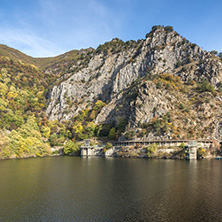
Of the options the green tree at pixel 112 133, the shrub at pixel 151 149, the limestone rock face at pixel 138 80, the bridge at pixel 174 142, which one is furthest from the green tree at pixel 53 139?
the shrub at pixel 151 149

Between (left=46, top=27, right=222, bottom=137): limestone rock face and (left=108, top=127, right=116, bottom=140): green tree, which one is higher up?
(left=46, top=27, right=222, bottom=137): limestone rock face

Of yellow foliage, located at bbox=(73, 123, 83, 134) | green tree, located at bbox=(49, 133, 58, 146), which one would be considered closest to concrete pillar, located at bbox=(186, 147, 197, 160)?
yellow foliage, located at bbox=(73, 123, 83, 134)

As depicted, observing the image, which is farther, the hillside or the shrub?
the hillside

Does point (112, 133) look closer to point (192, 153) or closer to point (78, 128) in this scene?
point (78, 128)

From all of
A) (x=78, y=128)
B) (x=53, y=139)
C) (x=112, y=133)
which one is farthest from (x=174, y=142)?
(x=53, y=139)

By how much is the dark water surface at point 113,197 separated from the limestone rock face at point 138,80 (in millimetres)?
70830

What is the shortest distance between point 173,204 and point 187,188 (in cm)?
1062

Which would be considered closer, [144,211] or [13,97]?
[144,211]

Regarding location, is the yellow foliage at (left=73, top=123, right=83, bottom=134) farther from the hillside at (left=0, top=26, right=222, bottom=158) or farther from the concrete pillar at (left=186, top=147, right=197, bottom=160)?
the concrete pillar at (left=186, top=147, right=197, bottom=160)

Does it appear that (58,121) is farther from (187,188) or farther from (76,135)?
(187,188)

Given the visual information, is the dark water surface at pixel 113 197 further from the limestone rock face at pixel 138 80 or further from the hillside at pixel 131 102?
the limestone rock face at pixel 138 80

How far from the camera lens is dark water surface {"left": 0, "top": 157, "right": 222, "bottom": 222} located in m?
30.0

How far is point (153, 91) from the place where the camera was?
12850cm

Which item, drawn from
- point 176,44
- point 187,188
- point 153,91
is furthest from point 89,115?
point 187,188
